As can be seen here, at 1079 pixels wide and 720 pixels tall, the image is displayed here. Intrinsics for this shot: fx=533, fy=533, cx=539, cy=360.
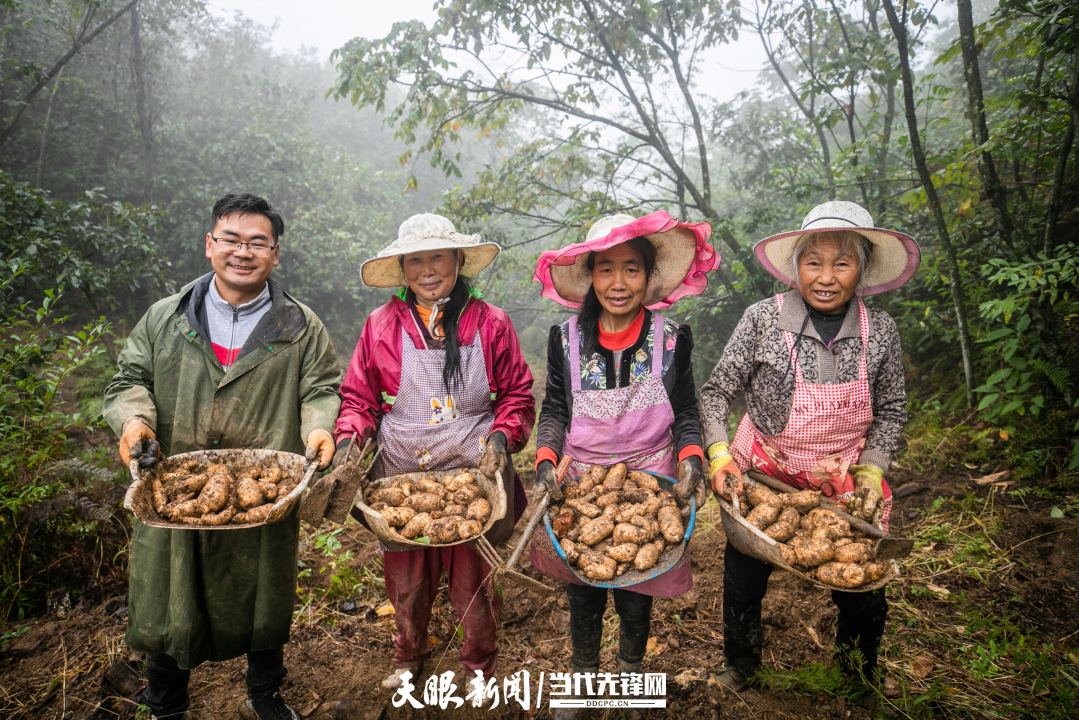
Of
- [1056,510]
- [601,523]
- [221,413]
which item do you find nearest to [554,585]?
[601,523]

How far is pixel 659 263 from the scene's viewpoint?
2.57m

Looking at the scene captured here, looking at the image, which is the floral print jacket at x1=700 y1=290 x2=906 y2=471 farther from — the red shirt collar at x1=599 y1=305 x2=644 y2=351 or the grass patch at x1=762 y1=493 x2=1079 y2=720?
the grass patch at x1=762 y1=493 x2=1079 y2=720

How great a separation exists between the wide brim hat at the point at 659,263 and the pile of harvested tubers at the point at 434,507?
3.29ft

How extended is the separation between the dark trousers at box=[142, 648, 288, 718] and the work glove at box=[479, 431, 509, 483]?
137cm

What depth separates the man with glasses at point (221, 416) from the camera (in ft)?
7.44

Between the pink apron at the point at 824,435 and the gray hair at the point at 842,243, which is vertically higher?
the gray hair at the point at 842,243

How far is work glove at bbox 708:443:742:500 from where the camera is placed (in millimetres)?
2193

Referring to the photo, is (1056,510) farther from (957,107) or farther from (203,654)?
(957,107)

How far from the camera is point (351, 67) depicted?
5262 millimetres

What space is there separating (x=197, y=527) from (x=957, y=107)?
1354 centimetres

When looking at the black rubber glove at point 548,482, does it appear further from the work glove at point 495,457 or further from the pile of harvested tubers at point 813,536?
the pile of harvested tubers at point 813,536

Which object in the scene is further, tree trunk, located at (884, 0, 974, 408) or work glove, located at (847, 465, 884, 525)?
tree trunk, located at (884, 0, 974, 408)

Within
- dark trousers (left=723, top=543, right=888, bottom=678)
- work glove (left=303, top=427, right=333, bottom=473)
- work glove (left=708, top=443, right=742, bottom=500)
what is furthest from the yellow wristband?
work glove (left=303, top=427, right=333, bottom=473)

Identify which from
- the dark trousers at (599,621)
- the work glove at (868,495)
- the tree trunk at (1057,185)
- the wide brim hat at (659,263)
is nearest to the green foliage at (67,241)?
the wide brim hat at (659,263)
